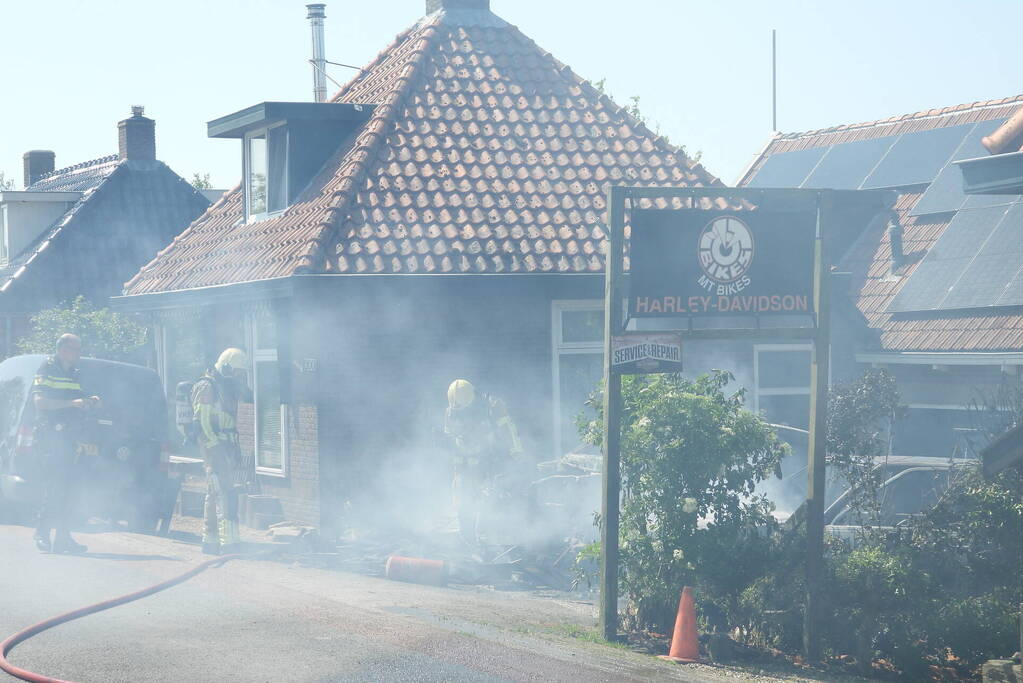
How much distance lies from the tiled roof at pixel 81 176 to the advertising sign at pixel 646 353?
25.2m

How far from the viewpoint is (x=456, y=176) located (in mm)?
15578

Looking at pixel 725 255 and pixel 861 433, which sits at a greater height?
pixel 725 255

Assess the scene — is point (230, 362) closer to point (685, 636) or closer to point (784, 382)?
point (685, 636)

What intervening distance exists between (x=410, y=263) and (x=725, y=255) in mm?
5452

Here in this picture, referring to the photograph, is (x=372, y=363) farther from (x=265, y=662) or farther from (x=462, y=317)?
(x=265, y=662)

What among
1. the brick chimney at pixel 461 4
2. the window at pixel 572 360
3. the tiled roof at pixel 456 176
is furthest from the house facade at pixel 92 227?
the window at pixel 572 360

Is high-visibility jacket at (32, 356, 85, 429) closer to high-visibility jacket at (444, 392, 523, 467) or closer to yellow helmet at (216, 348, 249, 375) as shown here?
yellow helmet at (216, 348, 249, 375)

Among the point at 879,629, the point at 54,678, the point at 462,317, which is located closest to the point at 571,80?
the point at 462,317

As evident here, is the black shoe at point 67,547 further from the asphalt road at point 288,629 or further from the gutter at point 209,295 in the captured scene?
the gutter at point 209,295

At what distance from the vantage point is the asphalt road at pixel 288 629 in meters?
7.67

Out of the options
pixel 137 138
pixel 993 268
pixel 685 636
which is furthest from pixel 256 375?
pixel 137 138

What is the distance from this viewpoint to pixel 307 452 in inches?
559

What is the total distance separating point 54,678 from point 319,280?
6749mm

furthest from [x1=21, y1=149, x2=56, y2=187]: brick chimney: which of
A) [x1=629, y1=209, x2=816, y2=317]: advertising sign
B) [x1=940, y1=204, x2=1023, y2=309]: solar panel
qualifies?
[x1=629, y1=209, x2=816, y2=317]: advertising sign
